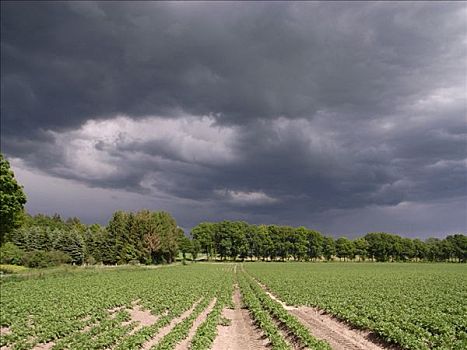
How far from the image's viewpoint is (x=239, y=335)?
20.5m

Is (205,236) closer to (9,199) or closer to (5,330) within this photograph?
(9,199)

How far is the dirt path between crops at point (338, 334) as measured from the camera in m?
18.2

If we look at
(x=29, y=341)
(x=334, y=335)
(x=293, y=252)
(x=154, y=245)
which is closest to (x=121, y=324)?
(x=29, y=341)

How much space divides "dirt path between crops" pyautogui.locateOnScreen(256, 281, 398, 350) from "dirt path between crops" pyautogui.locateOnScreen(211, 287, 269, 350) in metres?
3.14

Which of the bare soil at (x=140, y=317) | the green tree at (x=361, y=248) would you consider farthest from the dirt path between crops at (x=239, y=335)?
the green tree at (x=361, y=248)

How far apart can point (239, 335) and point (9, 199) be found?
3949 cm

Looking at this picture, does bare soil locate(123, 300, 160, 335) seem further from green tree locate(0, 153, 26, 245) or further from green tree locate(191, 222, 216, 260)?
green tree locate(191, 222, 216, 260)

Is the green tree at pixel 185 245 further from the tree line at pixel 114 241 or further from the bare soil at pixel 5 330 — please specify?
the bare soil at pixel 5 330

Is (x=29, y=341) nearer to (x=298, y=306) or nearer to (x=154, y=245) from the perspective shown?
(x=298, y=306)

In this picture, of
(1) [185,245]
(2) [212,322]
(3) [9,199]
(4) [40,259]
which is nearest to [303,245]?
(1) [185,245]

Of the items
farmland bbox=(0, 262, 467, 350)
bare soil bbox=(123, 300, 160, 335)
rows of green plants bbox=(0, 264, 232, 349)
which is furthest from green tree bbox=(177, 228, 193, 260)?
bare soil bbox=(123, 300, 160, 335)

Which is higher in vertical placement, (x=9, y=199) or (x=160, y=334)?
(x=9, y=199)

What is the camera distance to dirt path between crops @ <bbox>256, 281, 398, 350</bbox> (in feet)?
59.7

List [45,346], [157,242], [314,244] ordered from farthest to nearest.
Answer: [314,244], [157,242], [45,346]
